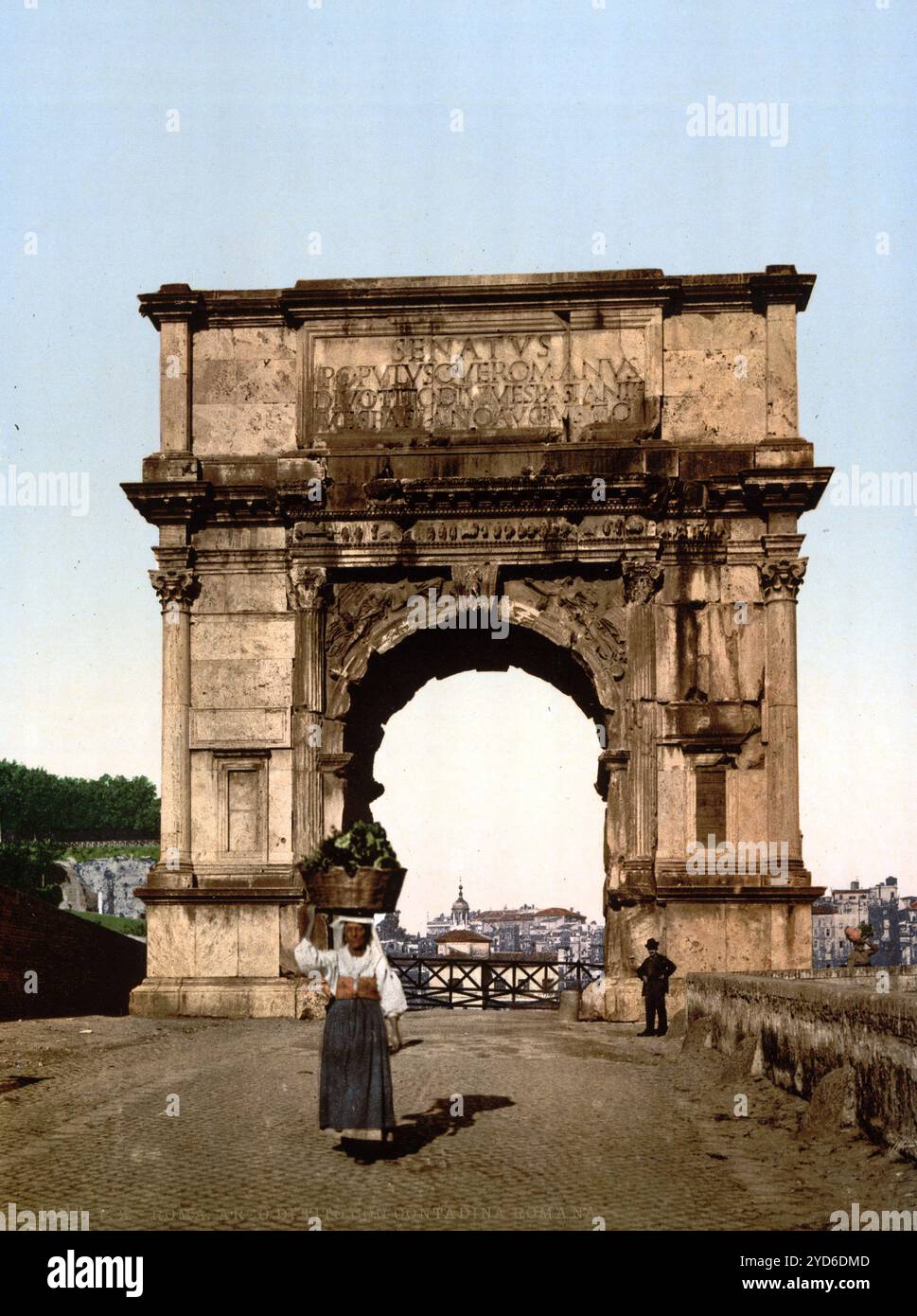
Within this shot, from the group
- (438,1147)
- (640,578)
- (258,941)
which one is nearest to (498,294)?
(640,578)

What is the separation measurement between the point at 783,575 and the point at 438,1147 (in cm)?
1389

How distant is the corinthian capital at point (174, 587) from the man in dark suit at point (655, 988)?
8.20 meters

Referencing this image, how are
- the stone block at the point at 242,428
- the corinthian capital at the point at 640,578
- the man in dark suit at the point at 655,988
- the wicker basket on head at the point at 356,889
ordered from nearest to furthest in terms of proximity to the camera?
the wicker basket on head at the point at 356,889 → the man in dark suit at the point at 655,988 → the corinthian capital at the point at 640,578 → the stone block at the point at 242,428

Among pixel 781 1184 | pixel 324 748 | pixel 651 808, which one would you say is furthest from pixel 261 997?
pixel 781 1184

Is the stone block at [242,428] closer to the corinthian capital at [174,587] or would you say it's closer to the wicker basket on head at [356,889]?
the corinthian capital at [174,587]

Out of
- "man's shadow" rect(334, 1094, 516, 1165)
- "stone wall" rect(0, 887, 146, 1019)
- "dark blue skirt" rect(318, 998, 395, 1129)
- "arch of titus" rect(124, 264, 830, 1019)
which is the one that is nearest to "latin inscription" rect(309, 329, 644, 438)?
"arch of titus" rect(124, 264, 830, 1019)

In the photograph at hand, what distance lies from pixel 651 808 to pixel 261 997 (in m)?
5.84

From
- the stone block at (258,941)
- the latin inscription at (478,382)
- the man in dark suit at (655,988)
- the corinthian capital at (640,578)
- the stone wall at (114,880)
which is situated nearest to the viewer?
the man in dark suit at (655,988)

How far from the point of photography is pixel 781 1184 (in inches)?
418

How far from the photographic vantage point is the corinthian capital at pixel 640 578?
24.0 meters

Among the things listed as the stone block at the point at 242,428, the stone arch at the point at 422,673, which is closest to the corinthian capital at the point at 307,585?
the stone arch at the point at 422,673

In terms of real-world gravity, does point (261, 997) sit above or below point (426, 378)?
below

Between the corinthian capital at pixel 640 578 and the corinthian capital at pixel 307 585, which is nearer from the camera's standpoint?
the corinthian capital at pixel 640 578
